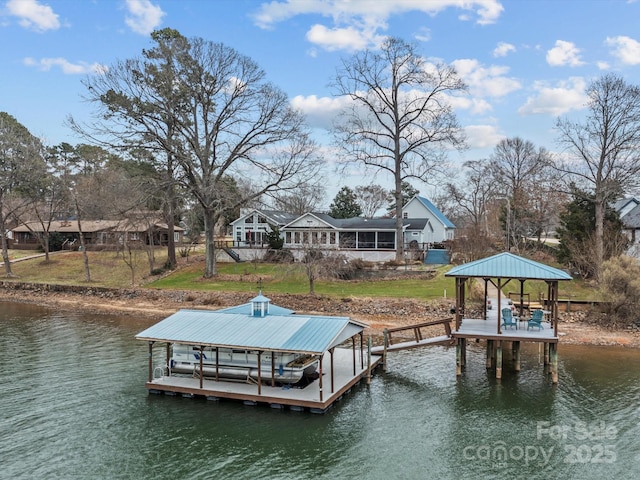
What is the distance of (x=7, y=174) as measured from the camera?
4681cm

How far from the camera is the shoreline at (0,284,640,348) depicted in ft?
92.1

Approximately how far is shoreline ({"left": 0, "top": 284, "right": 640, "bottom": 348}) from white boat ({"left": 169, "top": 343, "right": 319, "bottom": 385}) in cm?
1070

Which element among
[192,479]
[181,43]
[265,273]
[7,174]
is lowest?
[192,479]

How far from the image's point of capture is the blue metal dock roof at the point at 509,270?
808 inches

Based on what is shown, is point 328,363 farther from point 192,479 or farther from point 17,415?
point 17,415

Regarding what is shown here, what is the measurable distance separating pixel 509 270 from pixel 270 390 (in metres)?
10.7

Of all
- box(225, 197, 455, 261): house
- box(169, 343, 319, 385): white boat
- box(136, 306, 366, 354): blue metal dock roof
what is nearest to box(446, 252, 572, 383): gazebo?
box(136, 306, 366, 354): blue metal dock roof

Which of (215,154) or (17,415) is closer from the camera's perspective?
(17,415)

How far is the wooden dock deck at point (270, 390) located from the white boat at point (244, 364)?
0.30 metres

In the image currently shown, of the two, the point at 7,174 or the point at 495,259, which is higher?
the point at 7,174

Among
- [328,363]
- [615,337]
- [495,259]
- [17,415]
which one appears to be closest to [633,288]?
[615,337]

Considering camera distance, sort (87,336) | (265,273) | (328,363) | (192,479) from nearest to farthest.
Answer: (192,479)
(328,363)
(87,336)
(265,273)

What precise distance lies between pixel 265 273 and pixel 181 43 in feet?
65.0

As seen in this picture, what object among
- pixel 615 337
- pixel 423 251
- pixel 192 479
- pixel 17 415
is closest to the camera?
pixel 192 479
